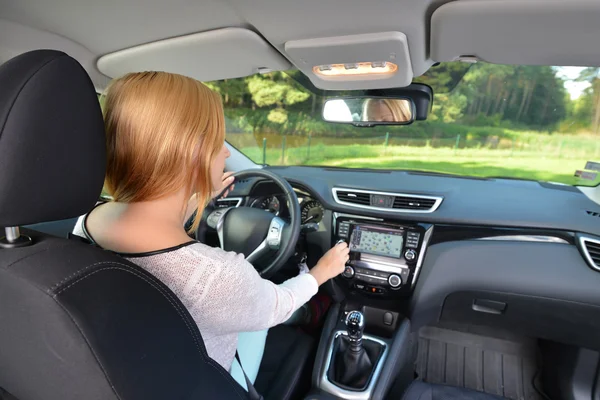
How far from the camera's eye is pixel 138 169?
1.09 metres

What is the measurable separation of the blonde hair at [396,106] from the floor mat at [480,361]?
1.48 m

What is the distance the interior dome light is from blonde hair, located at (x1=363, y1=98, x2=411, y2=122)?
0.41m

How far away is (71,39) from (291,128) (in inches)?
80.5

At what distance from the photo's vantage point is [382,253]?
2.34m

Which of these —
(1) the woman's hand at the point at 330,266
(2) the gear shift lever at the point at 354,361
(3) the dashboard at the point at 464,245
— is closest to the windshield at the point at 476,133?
(3) the dashboard at the point at 464,245

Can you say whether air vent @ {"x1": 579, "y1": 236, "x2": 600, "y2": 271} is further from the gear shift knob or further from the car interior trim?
the gear shift knob

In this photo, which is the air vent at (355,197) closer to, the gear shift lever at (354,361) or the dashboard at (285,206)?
the dashboard at (285,206)

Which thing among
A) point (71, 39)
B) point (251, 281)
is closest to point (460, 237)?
point (251, 281)

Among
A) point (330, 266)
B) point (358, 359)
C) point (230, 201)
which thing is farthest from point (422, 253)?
point (230, 201)

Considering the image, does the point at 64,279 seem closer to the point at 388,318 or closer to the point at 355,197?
the point at 355,197

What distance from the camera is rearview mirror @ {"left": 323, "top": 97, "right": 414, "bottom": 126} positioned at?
2.22m

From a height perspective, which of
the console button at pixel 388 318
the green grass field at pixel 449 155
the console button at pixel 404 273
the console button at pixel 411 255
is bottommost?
the console button at pixel 388 318

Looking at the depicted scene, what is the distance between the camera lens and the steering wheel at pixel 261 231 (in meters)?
1.95

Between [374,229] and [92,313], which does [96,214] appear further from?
[374,229]
